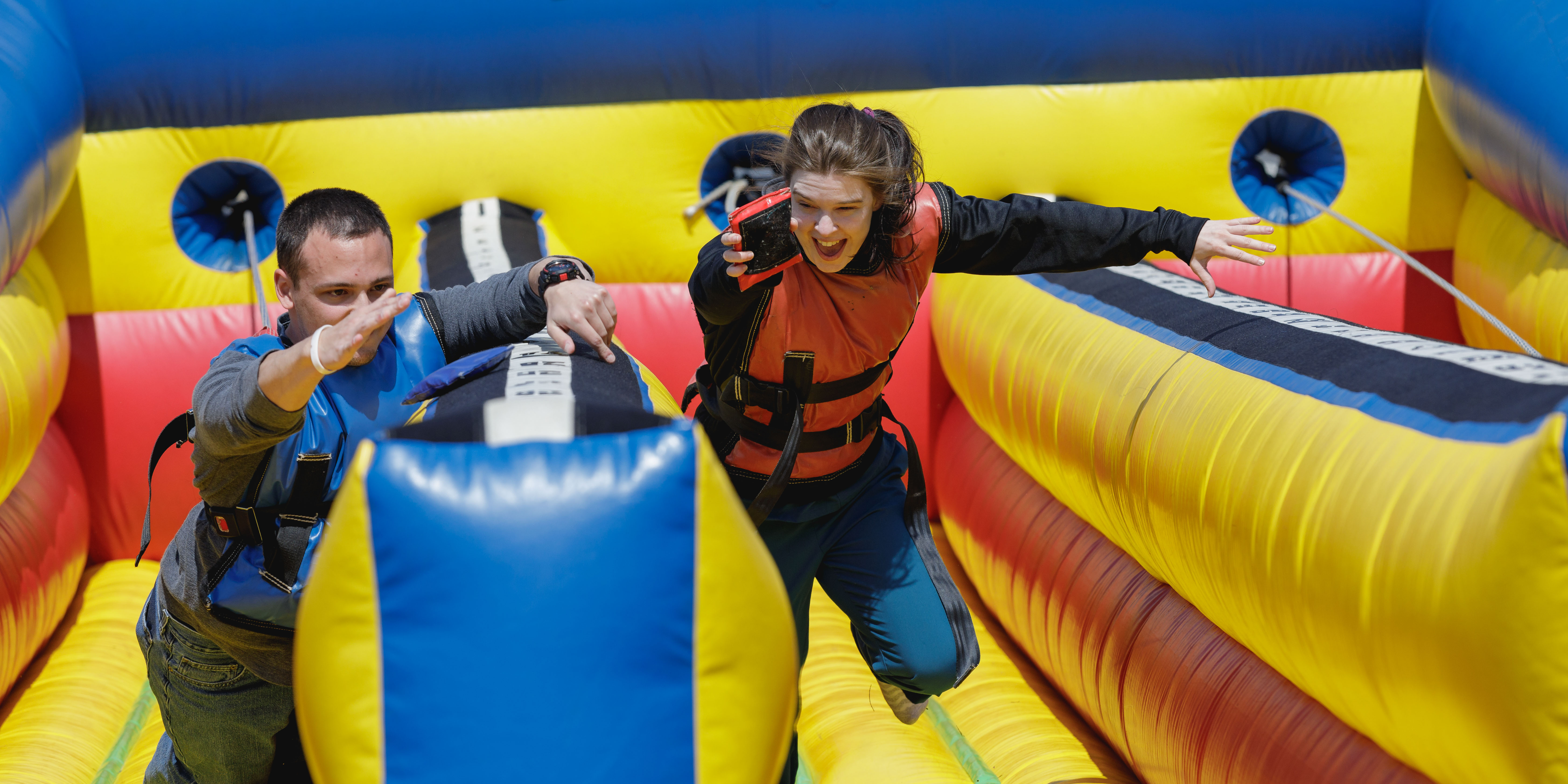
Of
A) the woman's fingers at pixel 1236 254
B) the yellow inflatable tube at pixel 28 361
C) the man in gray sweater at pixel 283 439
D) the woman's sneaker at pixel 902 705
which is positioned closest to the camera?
the man in gray sweater at pixel 283 439

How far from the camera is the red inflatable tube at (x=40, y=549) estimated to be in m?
1.88

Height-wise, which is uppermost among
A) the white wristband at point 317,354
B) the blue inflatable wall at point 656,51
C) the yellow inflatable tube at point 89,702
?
the blue inflatable wall at point 656,51

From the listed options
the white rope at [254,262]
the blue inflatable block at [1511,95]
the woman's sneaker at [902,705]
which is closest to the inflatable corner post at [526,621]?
the woman's sneaker at [902,705]

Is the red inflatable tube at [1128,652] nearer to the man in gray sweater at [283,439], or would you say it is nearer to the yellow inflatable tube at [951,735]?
the yellow inflatable tube at [951,735]

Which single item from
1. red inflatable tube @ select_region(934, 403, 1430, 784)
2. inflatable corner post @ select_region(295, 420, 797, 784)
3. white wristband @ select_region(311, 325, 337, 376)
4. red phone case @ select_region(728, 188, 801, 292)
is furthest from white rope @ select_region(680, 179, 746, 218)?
inflatable corner post @ select_region(295, 420, 797, 784)

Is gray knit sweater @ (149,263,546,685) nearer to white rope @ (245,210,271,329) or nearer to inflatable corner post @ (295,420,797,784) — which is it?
inflatable corner post @ (295,420,797,784)

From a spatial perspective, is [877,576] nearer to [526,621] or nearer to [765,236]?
[765,236]

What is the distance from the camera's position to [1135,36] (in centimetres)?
227

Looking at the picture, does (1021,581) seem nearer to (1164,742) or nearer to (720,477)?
(1164,742)

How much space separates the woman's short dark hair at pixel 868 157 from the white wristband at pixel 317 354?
21.4 inches

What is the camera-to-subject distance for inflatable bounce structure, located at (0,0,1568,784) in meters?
0.87

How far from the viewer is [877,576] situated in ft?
4.92

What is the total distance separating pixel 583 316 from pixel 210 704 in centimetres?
62

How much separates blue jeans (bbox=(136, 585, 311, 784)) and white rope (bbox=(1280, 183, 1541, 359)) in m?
1.41
